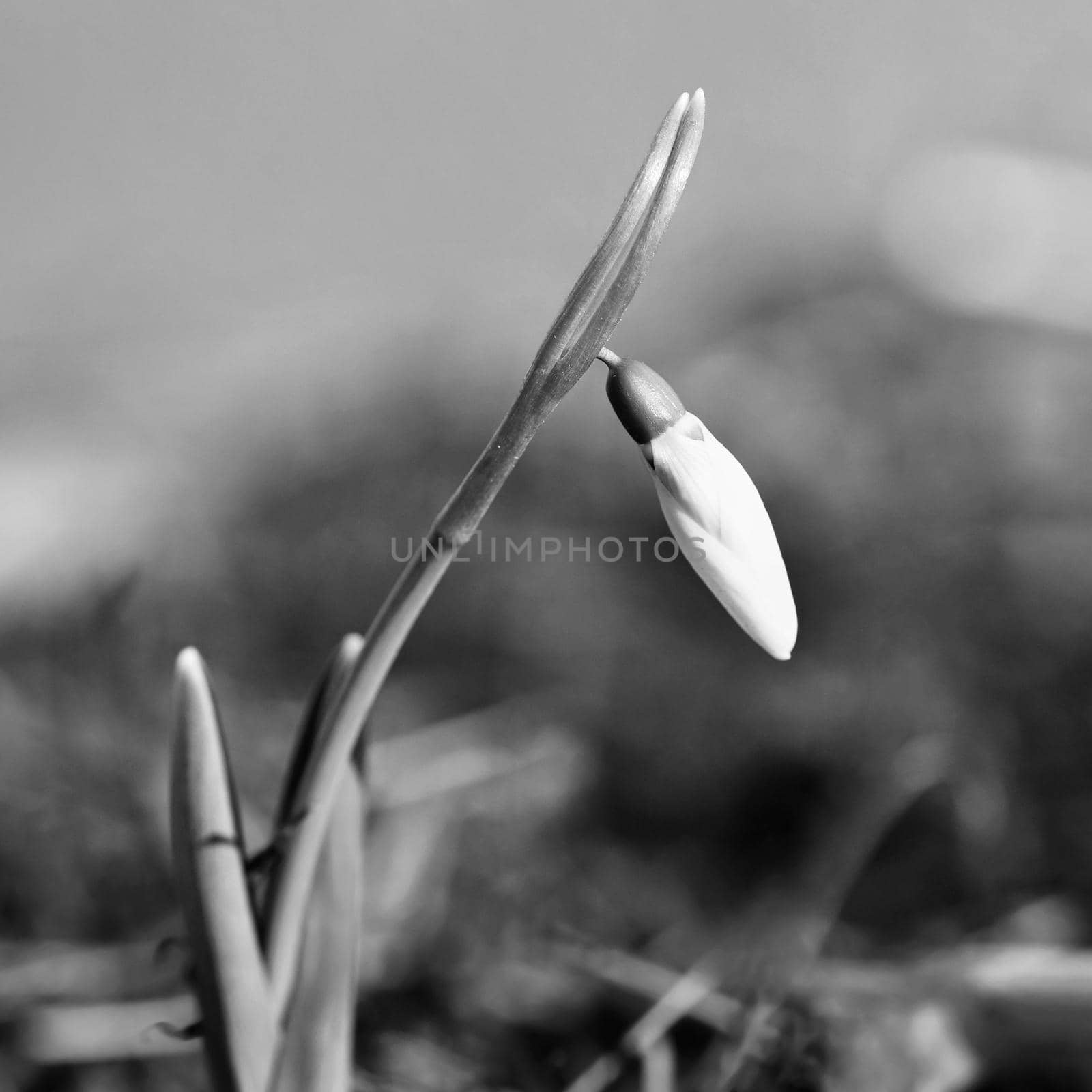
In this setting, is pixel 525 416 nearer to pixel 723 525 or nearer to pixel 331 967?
pixel 723 525

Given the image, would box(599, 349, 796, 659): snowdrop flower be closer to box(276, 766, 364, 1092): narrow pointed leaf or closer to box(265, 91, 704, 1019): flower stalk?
box(265, 91, 704, 1019): flower stalk

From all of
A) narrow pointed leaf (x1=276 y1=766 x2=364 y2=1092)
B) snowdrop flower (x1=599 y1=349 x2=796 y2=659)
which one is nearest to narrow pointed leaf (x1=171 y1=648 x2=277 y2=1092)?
narrow pointed leaf (x1=276 y1=766 x2=364 y2=1092)

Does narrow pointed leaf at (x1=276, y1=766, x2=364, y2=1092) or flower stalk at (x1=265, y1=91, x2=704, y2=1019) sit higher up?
flower stalk at (x1=265, y1=91, x2=704, y2=1019)

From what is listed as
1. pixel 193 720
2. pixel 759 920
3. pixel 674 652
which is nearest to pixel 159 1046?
pixel 193 720

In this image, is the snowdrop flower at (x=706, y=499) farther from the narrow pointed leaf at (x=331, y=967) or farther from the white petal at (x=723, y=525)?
the narrow pointed leaf at (x=331, y=967)

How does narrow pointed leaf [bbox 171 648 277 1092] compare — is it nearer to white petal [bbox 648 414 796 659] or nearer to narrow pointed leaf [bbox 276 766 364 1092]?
narrow pointed leaf [bbox 276 766 364 1092]

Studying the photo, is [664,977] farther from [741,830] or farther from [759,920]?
[741,830]
